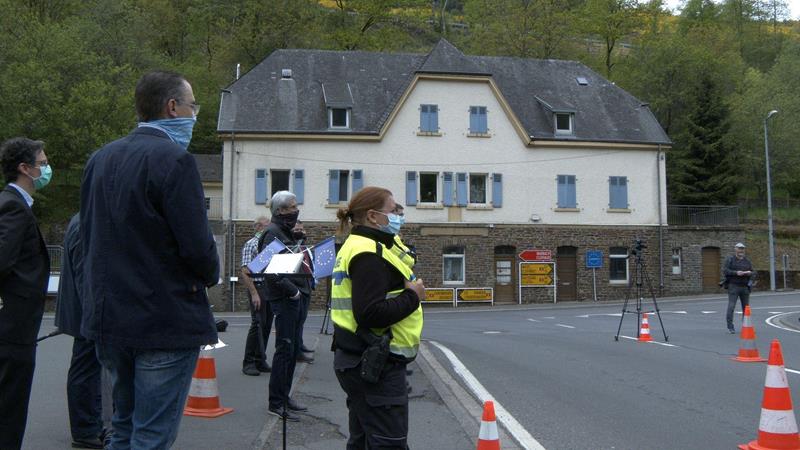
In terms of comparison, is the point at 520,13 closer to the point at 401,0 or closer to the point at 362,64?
the point at 401,0

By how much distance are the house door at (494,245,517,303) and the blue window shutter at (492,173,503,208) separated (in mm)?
2029

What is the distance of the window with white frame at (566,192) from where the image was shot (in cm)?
3844

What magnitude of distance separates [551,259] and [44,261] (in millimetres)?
33905

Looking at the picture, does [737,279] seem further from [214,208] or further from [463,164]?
[214,208]

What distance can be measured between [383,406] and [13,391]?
232cm

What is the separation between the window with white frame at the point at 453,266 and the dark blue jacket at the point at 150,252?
33817mm

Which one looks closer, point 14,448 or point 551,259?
point 14,448

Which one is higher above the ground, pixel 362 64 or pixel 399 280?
pixel 362 64

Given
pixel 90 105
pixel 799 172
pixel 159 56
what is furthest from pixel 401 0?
pixel 799 172

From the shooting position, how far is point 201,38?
66750 mm

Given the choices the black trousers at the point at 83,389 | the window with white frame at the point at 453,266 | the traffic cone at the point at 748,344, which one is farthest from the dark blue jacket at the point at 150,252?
the window with white frame at the point at 453,266

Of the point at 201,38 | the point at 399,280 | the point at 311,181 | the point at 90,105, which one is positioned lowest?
the point at 399,280

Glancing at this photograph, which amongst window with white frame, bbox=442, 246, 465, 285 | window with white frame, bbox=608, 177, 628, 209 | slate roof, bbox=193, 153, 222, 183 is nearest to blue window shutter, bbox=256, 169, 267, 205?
window with white frame, bbox=442, 246, 465, 285

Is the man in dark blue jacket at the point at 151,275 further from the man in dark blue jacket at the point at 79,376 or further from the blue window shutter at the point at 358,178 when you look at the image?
the blue window shutter at the point at 358,178
